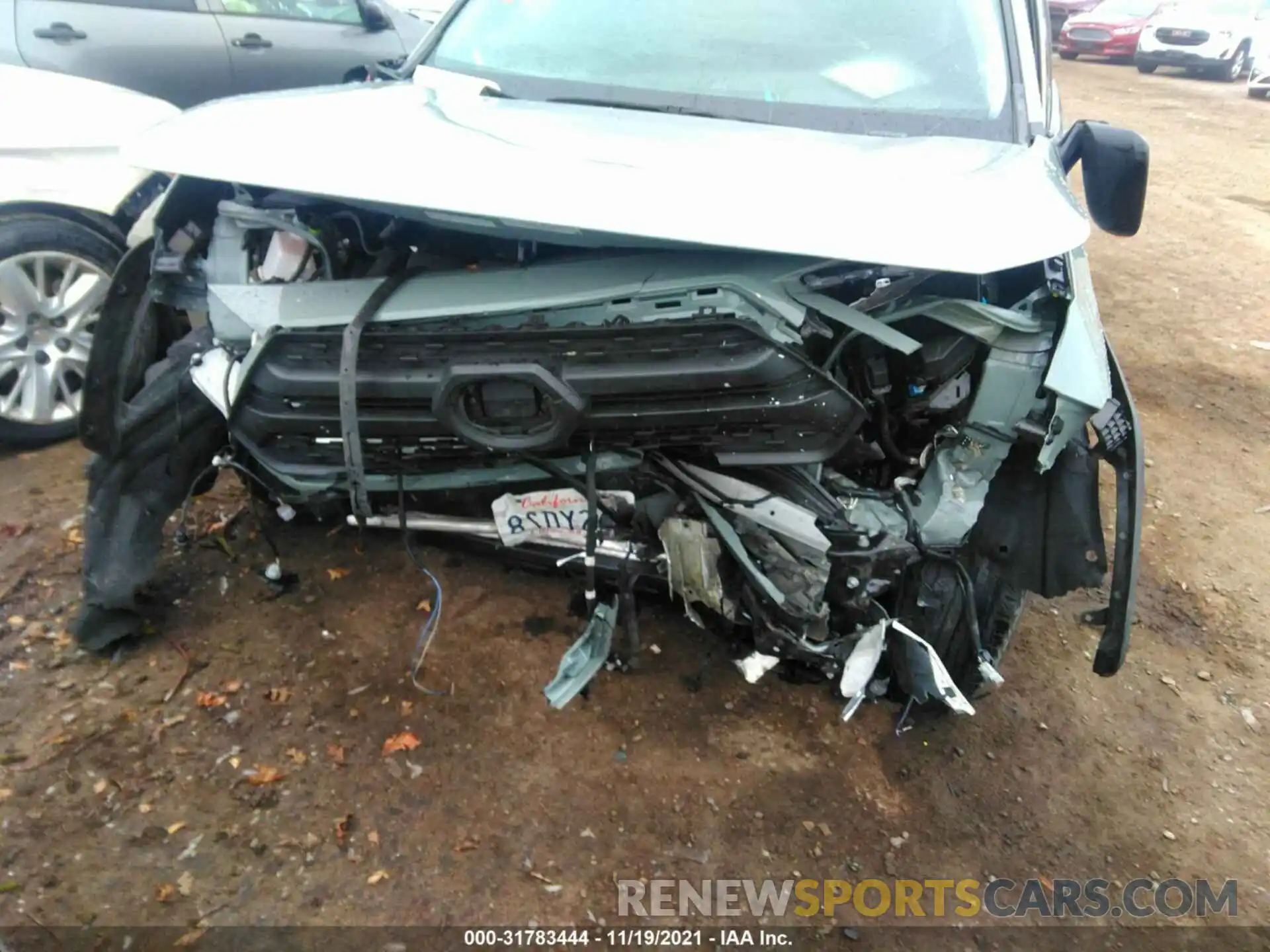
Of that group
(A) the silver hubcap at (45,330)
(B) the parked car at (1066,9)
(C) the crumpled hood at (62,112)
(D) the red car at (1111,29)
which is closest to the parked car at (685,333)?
(A) the silver hubcap at (45,330)

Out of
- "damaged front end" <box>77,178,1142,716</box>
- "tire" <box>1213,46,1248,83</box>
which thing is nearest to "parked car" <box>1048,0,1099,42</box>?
"tire" <box>1213,46,1248,83</box>

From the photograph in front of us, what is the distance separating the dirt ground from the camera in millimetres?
2004

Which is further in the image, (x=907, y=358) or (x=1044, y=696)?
(x=1044, y=696)

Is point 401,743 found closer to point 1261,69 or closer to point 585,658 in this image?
point 585,658

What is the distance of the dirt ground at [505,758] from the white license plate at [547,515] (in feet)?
1.33

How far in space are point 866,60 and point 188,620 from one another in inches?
102

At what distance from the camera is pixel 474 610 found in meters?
2.77

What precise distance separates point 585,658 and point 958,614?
0.97 metres

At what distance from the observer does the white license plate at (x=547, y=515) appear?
2.31 meters

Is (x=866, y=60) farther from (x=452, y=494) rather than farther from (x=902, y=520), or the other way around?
(x=452, y=494)

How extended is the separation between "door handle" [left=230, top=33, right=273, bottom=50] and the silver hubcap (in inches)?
59.7

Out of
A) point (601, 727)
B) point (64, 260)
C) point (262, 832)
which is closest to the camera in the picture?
point (262, 832)

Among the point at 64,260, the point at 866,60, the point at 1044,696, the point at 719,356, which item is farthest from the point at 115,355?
the point at 1044,696

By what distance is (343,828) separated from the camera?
→ 210 cm
